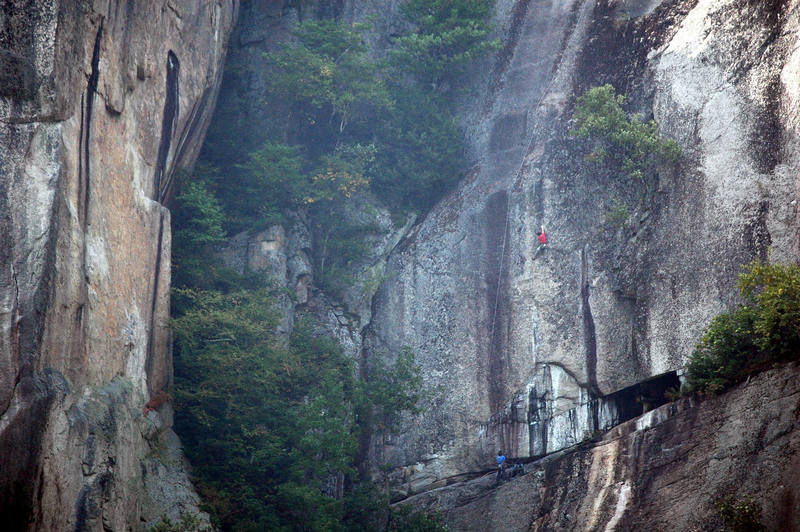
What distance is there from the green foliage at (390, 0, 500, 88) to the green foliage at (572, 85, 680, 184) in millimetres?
5294

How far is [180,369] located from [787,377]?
15.0 meters

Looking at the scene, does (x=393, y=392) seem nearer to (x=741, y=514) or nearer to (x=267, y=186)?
(x=267, y=186)

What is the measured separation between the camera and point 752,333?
16328 millimetres

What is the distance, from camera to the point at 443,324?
24.1 m

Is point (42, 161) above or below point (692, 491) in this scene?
above

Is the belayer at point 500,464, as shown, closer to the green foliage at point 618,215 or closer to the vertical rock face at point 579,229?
the vertical rock face at point 579,229

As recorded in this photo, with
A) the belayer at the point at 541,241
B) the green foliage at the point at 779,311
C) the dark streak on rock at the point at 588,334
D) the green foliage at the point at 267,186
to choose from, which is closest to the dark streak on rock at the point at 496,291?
the belayer at the point at 541,241

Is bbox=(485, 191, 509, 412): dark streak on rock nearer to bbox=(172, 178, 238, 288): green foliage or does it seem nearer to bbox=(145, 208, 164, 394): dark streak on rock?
bbox=(172, 178, 238, 288): green foliage

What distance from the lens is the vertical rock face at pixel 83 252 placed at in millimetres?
14328

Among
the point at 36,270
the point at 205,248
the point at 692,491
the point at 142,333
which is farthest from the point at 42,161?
the point at 692,491

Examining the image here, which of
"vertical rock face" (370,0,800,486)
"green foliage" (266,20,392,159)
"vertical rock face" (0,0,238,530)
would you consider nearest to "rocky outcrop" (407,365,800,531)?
"vertical rock face" (370,0,800,486)

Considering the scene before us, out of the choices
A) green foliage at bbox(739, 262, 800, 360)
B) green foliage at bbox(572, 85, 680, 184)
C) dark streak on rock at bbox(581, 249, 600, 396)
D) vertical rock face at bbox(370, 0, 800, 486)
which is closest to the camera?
green foliage at bbox(739, 262, 800, 360)

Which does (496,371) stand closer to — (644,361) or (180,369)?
(644,361)

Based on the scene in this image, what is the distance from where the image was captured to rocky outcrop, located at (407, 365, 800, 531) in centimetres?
1467
